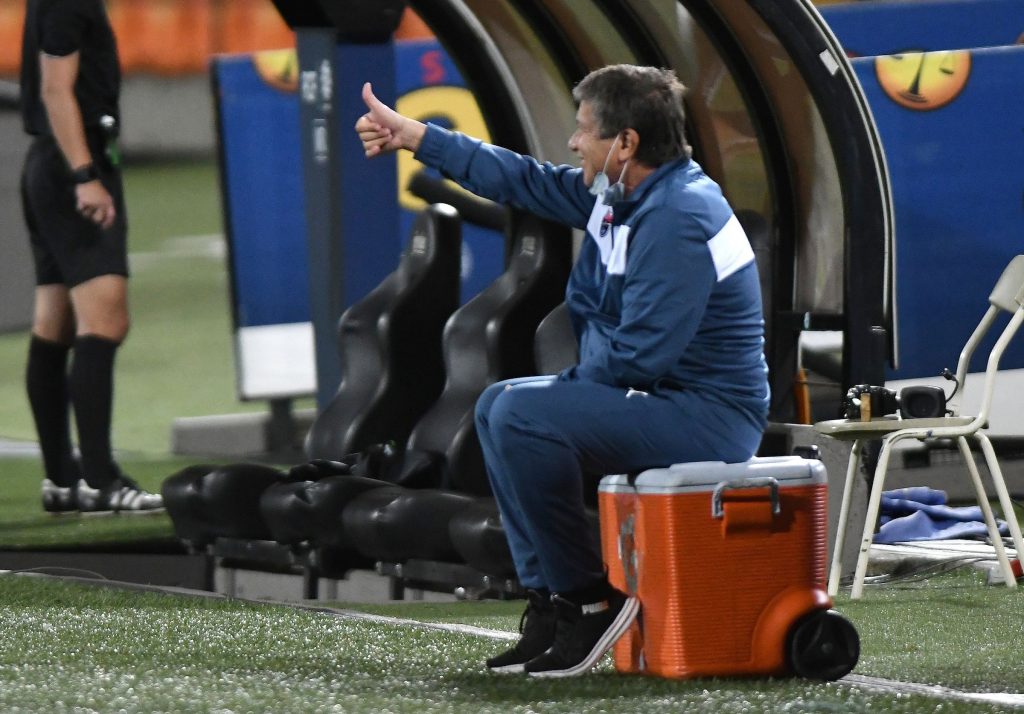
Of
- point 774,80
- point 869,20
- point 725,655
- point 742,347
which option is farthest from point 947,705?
point 869,20

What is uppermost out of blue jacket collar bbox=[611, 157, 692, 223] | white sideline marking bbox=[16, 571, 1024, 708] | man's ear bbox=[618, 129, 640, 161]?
man's ear bbox=[618, 129, 640, 161]

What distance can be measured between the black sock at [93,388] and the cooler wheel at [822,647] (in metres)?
4.40

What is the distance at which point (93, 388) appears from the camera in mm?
8203

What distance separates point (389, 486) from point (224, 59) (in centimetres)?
542

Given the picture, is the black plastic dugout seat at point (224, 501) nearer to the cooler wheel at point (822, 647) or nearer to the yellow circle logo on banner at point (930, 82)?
the cooler wheel at point (822, 647)

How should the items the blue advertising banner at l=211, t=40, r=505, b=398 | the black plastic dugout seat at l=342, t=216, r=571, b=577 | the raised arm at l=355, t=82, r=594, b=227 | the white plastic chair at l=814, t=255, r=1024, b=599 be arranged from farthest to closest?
the blue advertising banner at l=211, t=40, r=505, b=398, the black plastic dugout seat at l=342, t=216, r=571, b=577, the white plastic chair at l=814, t=255, r=1024, b=599, the raised arm at l=355, t=82, r=594, b=227

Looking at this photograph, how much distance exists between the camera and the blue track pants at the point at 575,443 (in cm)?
432

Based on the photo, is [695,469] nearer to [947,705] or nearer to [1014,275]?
[947,705]

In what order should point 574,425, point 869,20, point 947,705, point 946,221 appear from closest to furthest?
1. point 947,705
2. point 574,425
3. point 946,221
4. point 869,20

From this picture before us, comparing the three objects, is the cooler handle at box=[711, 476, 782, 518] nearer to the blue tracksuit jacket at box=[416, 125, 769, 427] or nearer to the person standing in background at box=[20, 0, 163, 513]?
the blue tracksuit jacket at box=[416, 125, 769, 427]

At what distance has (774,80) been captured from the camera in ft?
23.4

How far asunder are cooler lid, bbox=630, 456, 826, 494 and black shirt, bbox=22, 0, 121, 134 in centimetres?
437

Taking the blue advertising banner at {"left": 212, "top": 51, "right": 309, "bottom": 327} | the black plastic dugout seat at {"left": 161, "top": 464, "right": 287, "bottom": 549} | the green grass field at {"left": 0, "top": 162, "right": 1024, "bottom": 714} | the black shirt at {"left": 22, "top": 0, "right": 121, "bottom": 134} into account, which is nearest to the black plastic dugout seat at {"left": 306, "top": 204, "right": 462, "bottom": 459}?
the black plastic dugout seat at {"left": 161, "top": 464, "right": 287, "bottom": 549}

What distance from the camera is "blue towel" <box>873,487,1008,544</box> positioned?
282 inches
